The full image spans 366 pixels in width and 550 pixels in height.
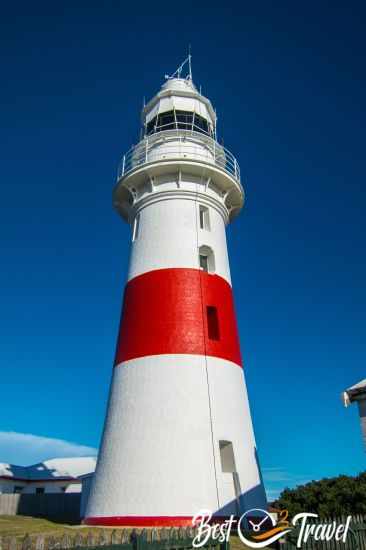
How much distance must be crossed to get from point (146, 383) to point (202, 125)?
1377 cm

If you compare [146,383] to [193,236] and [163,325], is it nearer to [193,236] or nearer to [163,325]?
[163,325]

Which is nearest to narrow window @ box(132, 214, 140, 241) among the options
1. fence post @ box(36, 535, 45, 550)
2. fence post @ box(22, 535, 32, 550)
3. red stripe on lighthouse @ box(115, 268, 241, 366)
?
red stripe on lighthouse @ box(115, 268, 241, 366)

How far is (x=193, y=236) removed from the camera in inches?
758

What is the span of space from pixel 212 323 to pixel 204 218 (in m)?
4.86

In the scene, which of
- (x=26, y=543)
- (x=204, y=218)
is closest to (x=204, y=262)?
(x=204, y=218)

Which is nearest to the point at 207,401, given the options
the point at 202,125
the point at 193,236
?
the point at 193,236

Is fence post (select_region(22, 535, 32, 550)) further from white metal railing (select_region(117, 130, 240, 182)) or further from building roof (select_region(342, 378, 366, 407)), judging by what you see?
white metal railing (select_region(117, 130, 240, 182))

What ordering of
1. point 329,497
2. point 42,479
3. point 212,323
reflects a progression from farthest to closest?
1. point 42,479
2. point 212,323
3. point 329,497

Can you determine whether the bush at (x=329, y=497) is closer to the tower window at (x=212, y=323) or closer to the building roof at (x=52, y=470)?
the tower window at (x=212, y=323)

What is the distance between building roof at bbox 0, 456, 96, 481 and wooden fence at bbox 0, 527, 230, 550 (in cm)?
3263

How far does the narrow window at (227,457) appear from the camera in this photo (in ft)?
52.5

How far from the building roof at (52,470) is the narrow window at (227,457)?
26.4m

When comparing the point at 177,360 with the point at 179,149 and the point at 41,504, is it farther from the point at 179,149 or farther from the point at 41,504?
the point at 41,504

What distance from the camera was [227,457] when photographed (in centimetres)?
1641
